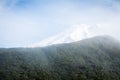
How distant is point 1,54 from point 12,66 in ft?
66.5

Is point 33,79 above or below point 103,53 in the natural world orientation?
below

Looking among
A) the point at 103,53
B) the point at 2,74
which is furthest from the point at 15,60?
the point at 103,53

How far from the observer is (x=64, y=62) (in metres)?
133

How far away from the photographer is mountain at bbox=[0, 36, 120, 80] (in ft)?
382

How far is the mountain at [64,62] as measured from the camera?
11638cm

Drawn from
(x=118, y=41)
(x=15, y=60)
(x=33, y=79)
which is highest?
(x=118, y=41)

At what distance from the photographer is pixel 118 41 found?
175m

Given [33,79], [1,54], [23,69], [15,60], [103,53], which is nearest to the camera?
[33,79]

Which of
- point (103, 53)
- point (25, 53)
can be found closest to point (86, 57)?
point (103, 53)

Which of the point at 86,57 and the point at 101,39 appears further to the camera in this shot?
the point at 101,39

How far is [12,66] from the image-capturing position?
4828 inches

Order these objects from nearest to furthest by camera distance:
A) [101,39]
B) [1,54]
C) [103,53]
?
[1,54], [103,53], [101,39]

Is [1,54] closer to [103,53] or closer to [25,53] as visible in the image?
[25,53]

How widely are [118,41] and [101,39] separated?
1262 cm
